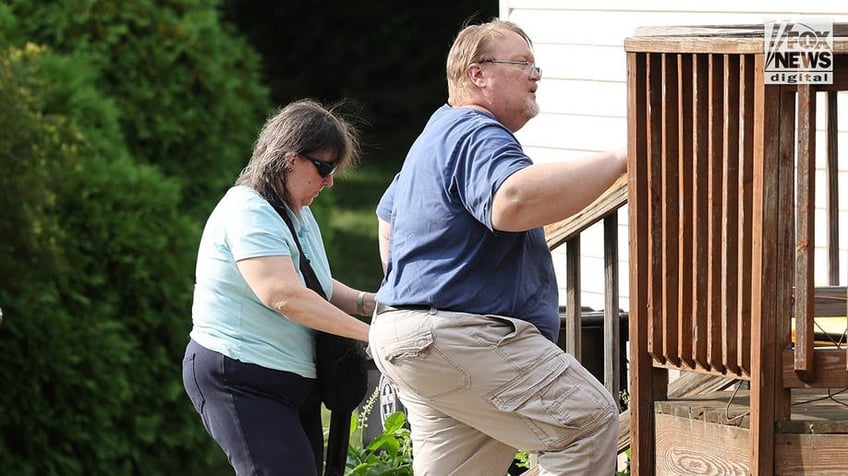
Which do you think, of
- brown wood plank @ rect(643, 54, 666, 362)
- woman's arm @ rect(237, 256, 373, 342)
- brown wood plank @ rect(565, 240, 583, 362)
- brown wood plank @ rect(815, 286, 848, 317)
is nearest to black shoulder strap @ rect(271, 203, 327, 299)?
woman's arm @ rect(237, 256, 373, 342)

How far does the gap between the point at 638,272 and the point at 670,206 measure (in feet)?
0.63

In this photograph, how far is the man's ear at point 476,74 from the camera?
10.9 feet

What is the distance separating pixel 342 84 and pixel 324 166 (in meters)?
16.8

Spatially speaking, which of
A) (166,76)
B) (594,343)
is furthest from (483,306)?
(166,76)

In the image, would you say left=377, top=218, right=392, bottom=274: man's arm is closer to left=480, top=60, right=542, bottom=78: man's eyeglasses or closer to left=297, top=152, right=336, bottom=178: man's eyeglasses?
left=297, top=152, right=336, bottom=178: man's eyeglasses

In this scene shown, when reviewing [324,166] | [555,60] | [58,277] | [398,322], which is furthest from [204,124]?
[398,322]

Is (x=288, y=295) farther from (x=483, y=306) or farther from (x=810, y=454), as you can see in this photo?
(x=810, y=454)

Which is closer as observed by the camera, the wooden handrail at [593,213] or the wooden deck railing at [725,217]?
the wooden deck railing at [725,217]

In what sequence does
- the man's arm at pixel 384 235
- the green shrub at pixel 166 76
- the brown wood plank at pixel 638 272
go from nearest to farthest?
the brown wood plank at pixel 638 272 < the man's arm at pixel 384 235 < the green shrub at pixel 166 76

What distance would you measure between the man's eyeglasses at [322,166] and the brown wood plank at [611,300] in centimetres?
96

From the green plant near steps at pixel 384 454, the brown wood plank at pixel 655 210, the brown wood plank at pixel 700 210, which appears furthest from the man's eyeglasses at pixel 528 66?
the green plant near steps at pixel 384 454

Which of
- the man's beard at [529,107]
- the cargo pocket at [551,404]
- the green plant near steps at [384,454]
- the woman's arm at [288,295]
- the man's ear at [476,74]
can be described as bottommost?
the green plant near steps at [384,454]

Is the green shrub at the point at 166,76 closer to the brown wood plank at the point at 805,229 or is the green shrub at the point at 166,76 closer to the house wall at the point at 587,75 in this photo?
the house wall at the point at 587,75

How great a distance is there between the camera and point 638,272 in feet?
11.0
